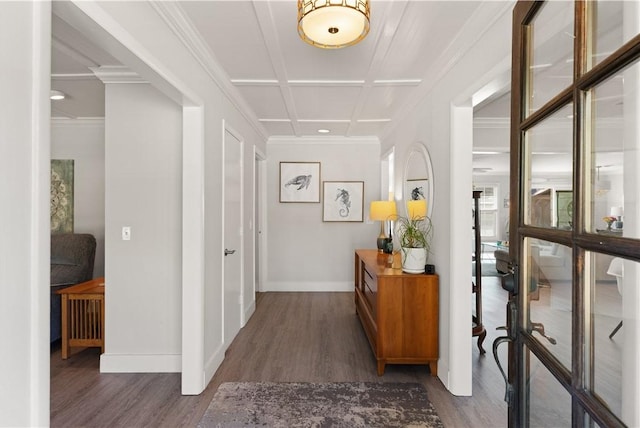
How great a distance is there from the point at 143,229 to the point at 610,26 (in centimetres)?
296

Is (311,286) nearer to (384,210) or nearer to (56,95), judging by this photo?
(384,210)

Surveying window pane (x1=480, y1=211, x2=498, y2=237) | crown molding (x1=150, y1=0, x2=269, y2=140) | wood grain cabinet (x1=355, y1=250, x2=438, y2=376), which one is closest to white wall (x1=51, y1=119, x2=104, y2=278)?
crown molding (x1=150, y1=0, x2=269, y2=140)

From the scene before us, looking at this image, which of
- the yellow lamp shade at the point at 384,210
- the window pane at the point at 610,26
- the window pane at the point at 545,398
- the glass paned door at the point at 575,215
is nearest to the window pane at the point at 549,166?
the glass paned door at the point at 575,215

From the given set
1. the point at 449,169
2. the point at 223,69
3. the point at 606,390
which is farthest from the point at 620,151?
the point at 223,69

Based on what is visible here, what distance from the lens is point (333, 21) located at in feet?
5.26

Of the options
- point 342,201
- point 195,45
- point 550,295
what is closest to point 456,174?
point 550,295

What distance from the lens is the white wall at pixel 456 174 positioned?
2.00 m

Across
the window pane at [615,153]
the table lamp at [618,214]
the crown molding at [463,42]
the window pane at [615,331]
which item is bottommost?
the window pane at [615,331]

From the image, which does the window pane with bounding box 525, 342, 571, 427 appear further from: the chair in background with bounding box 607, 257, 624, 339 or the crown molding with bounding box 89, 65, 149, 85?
the crown molding with bounding box 89, 65, 149, 85

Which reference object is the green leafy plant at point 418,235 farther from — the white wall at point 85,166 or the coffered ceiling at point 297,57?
the white wall at point 85,166

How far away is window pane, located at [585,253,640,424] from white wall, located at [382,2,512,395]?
153cm
